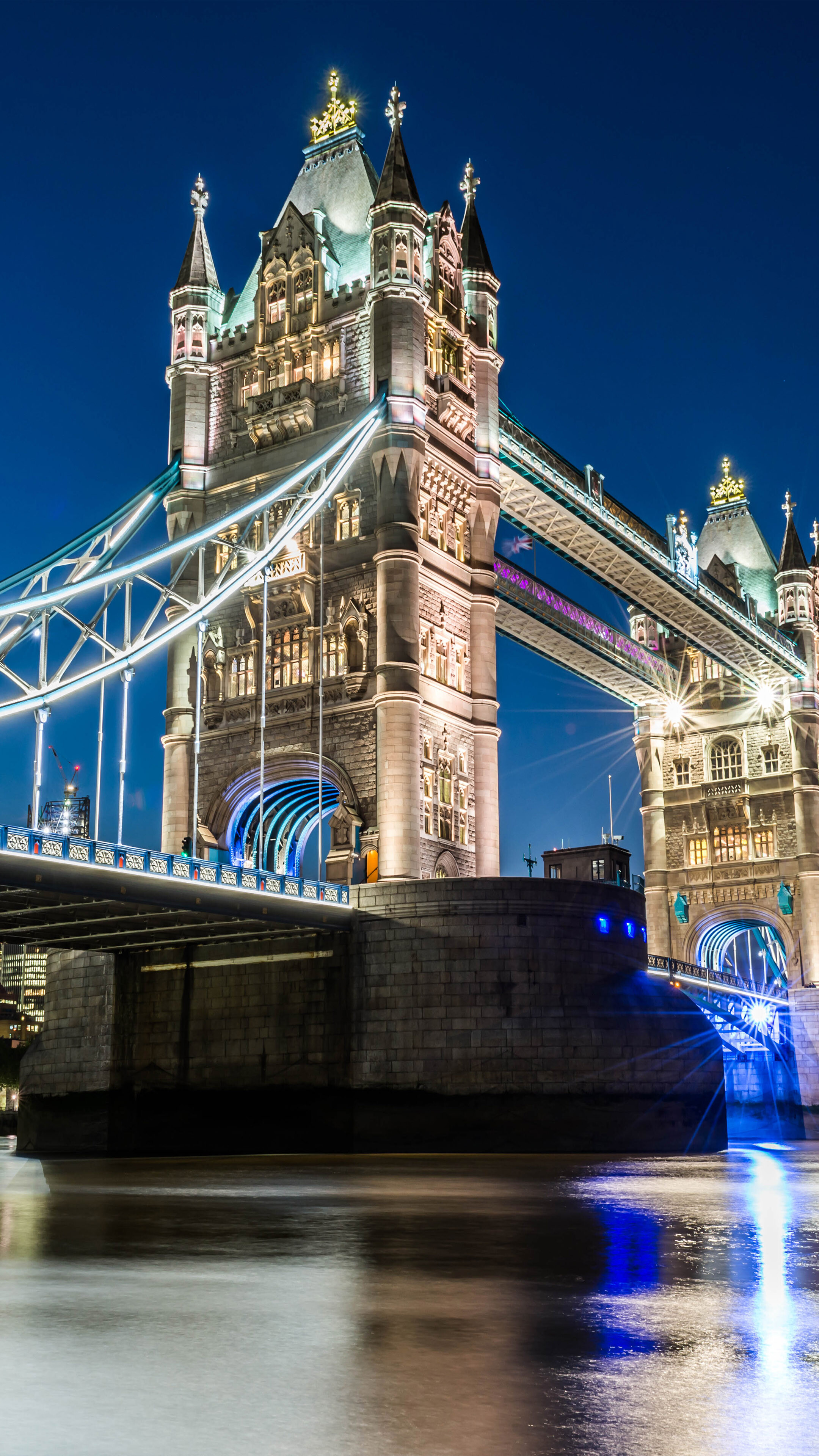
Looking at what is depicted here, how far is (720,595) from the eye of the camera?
63.4 metres

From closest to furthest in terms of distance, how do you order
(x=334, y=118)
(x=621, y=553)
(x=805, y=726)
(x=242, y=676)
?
(x=242, y=676)
(x=334, y=118)
(x=621, y=553)
(x=805, y=726)

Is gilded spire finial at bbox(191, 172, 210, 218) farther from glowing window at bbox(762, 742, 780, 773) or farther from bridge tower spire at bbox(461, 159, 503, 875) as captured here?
glowing window at bbox(762, 742, 780, 773)

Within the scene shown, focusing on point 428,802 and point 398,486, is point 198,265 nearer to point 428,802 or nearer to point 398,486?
point 398,486

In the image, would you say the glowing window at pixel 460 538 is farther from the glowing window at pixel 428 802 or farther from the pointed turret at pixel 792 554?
the pointed turret at pixel 792 554

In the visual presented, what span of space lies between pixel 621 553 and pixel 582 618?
4.52 meters

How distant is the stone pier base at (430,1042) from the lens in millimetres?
33594

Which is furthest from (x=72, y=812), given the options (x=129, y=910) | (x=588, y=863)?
(x=129, y=910)

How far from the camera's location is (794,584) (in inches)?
2852

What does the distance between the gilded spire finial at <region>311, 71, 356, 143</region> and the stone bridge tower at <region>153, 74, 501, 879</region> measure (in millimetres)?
99

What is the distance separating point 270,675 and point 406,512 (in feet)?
22.5

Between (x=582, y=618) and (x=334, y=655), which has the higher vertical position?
(x=582, y=618)

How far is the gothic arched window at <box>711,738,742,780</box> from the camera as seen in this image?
71625 millimetres

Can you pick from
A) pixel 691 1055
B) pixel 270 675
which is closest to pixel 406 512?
pixel 270 675

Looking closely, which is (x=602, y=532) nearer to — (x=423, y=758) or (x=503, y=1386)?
(x=423, y=758)
